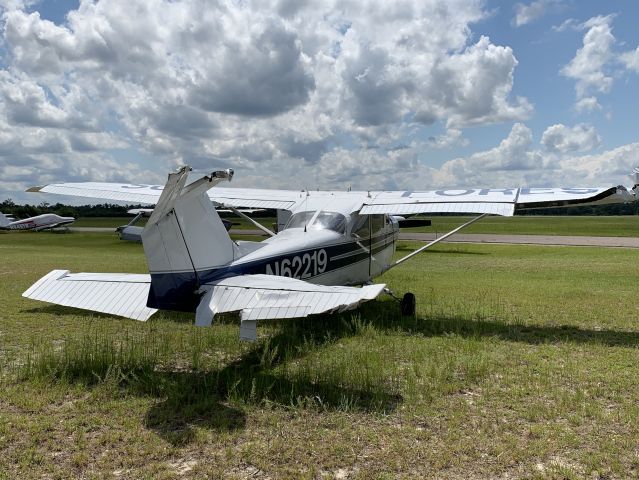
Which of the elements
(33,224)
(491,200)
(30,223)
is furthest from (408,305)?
(30,223)

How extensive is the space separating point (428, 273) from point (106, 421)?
13096 mm

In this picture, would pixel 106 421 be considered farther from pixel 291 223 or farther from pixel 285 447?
pixel 291 223

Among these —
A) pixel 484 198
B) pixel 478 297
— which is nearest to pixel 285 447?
pixel 484 198

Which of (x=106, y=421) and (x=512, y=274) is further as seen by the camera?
(x=512, y=274)

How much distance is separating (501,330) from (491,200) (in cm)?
234

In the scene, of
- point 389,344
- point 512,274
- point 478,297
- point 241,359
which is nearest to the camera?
point 241,359

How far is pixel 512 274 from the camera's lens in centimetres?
1585

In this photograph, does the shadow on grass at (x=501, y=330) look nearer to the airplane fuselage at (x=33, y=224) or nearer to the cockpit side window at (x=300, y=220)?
the cockpit side window at (x=300, y=220)

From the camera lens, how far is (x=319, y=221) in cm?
870

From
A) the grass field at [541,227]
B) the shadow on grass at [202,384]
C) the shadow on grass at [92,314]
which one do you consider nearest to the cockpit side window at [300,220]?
the shadow on grass at [92,314]

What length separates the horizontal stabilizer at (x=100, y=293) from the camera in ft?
18.2

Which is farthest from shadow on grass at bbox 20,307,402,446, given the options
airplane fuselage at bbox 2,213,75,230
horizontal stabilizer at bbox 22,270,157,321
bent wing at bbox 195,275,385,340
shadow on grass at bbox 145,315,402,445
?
airplane fuselage at bbox 2,213,75,230

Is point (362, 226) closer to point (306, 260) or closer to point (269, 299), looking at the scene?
point (306, 260)

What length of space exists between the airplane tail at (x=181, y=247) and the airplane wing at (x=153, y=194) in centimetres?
234
